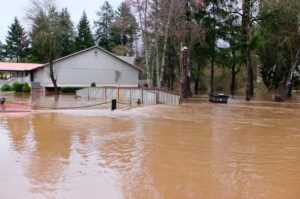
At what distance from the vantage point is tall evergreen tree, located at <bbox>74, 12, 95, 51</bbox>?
69.7 meters

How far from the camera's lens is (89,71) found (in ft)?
157

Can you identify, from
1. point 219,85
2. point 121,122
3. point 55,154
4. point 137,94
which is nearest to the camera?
point 55,154

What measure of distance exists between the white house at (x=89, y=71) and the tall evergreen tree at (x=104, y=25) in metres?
27.9

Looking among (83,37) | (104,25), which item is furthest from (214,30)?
(104,25)

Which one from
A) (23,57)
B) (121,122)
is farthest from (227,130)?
(23,57)

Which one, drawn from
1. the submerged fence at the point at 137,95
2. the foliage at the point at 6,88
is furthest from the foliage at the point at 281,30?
the foliage at the point at 6,88

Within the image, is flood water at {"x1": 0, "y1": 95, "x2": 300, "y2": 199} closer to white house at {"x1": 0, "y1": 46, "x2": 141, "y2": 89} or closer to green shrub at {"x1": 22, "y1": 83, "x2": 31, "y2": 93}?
white house at {"x1": 0, "y1": 46, "x2": 141, "y2": 89}

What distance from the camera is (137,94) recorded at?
31219 mm

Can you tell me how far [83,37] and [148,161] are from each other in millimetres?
64880

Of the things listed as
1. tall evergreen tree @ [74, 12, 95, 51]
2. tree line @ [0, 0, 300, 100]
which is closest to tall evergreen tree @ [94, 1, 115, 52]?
tall evergreen tree @ [74, 12, 95, 51]

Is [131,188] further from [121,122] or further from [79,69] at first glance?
[79,69]

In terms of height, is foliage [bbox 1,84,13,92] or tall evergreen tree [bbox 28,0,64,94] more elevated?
tall evergreen tree [bbox 28,0,64,94]

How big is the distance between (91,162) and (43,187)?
2.11m

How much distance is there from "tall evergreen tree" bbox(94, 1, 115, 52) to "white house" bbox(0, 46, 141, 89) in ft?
91.4
